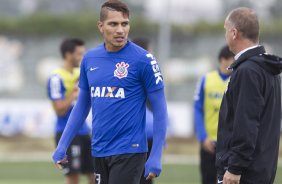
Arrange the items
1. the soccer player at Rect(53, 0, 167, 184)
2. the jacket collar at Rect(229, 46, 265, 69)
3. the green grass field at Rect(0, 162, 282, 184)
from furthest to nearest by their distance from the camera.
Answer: the green grass field at Rect(0, 162, 282, 184) < the soccer player at Rect(53, 0, 167, 184) < the jacket collar at Rect(229, 46, 265, 69)

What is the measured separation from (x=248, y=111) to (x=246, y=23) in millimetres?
717

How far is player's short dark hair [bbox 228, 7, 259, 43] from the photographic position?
6.10m

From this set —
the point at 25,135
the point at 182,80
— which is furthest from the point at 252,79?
the point at 182,80

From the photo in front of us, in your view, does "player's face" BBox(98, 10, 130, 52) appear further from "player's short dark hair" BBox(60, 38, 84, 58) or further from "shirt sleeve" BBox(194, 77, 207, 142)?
"player's short dark hair" BBox(60, 38, 84, 58)

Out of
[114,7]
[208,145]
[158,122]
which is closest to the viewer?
[158,122]

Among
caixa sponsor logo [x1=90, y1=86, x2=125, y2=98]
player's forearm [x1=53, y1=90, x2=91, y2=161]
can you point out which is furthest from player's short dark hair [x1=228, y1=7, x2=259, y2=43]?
player's forearm [x1=53, y1=90, x2=91, y2=161]

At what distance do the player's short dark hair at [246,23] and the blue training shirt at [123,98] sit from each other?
991 millimetres

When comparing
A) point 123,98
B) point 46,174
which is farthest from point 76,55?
point 46,174

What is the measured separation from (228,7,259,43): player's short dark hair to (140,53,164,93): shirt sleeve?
955mm

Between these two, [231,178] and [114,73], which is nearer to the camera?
[231,178]

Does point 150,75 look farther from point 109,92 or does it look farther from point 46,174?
point 46,174

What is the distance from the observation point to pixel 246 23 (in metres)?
6.10

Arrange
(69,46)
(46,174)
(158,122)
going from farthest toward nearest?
(46,174) < (69,46) < (158,122)

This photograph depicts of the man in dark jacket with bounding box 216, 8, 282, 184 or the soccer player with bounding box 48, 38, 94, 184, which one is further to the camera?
the soccer player with bounding box 48, 38, 94, 184
